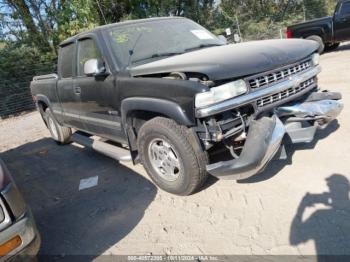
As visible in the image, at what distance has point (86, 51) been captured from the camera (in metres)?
4.49

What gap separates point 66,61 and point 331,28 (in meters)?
9.73

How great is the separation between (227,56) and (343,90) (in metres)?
4.06

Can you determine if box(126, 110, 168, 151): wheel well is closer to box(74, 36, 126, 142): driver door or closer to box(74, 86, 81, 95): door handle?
box(74, 36, 126, 142): driver door

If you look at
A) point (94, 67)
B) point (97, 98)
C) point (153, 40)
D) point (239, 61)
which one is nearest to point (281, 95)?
point (239, 61)

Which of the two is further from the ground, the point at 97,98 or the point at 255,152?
the point at 97,98

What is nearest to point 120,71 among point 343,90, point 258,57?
point 258,57

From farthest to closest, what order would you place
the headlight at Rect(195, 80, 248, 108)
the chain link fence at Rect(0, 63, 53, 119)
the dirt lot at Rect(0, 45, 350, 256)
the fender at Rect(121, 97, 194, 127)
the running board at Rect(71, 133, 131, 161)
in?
the chain link fence at Rect(0, 63, 53, 119) < the running board at Rect(71, 133, 131, 161) < the fender at Rect(121, 97, 194, 127) < the headlight at Rect(195, 80, 248, 108) < the dirt lot at Rect(0, 45, 350, 256)

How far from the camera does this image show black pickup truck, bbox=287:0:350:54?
11086mm

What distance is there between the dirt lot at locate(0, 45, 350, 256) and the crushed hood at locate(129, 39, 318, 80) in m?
1.21

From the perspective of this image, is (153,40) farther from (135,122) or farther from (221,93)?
(221,93)

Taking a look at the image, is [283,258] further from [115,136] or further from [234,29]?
[234,29]

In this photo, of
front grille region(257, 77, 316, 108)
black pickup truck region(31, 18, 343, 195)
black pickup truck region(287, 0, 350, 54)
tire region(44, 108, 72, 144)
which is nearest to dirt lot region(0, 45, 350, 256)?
black pickup truck region(31, 18, 343, 195)

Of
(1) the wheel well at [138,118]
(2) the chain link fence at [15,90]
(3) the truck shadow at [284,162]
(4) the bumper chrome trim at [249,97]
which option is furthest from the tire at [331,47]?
(2) the chain link fence at [15,90]

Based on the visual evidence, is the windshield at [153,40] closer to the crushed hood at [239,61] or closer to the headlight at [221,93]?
the crushed hood at [239,61]
